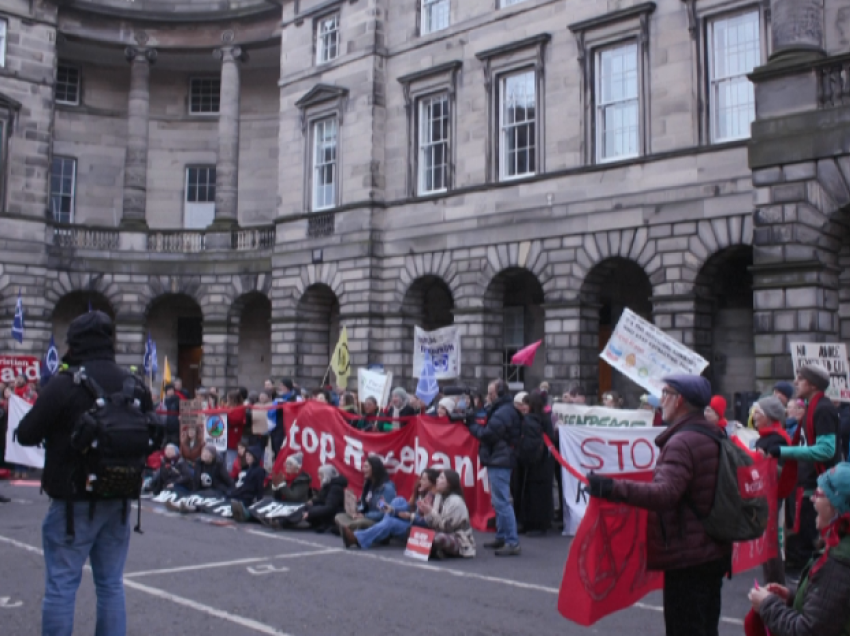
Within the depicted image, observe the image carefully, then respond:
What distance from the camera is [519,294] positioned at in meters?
25.0

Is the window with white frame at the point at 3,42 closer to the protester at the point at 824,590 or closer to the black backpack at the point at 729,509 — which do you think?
the black backpack at the point at 729,509

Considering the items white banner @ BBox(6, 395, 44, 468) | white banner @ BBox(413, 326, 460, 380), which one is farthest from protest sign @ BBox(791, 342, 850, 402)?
white banner @ BBox(6, 395, 44, 468)

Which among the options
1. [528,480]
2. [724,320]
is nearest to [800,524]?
[528,480]

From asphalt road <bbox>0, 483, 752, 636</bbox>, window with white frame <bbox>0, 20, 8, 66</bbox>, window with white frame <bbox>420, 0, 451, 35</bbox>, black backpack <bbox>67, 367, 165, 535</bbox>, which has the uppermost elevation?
Result: window with white frame <bbox>0, 20, 8, 66</bbox>

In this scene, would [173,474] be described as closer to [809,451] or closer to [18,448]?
[18,448]

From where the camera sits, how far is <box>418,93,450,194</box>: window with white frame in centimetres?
2505

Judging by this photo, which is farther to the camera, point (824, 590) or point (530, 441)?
point (530, 441)

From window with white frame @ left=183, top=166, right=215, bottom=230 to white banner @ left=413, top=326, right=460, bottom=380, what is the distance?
56.0ft

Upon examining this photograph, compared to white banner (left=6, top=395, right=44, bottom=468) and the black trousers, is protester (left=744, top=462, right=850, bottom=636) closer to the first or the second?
the black trousers

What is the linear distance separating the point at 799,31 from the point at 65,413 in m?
14.3

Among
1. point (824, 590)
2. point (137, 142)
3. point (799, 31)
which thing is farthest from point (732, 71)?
point (137, 142)

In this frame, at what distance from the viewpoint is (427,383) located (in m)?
20.4

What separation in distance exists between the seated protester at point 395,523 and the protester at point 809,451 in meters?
4.01

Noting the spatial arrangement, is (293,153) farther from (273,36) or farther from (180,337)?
(180,337)
